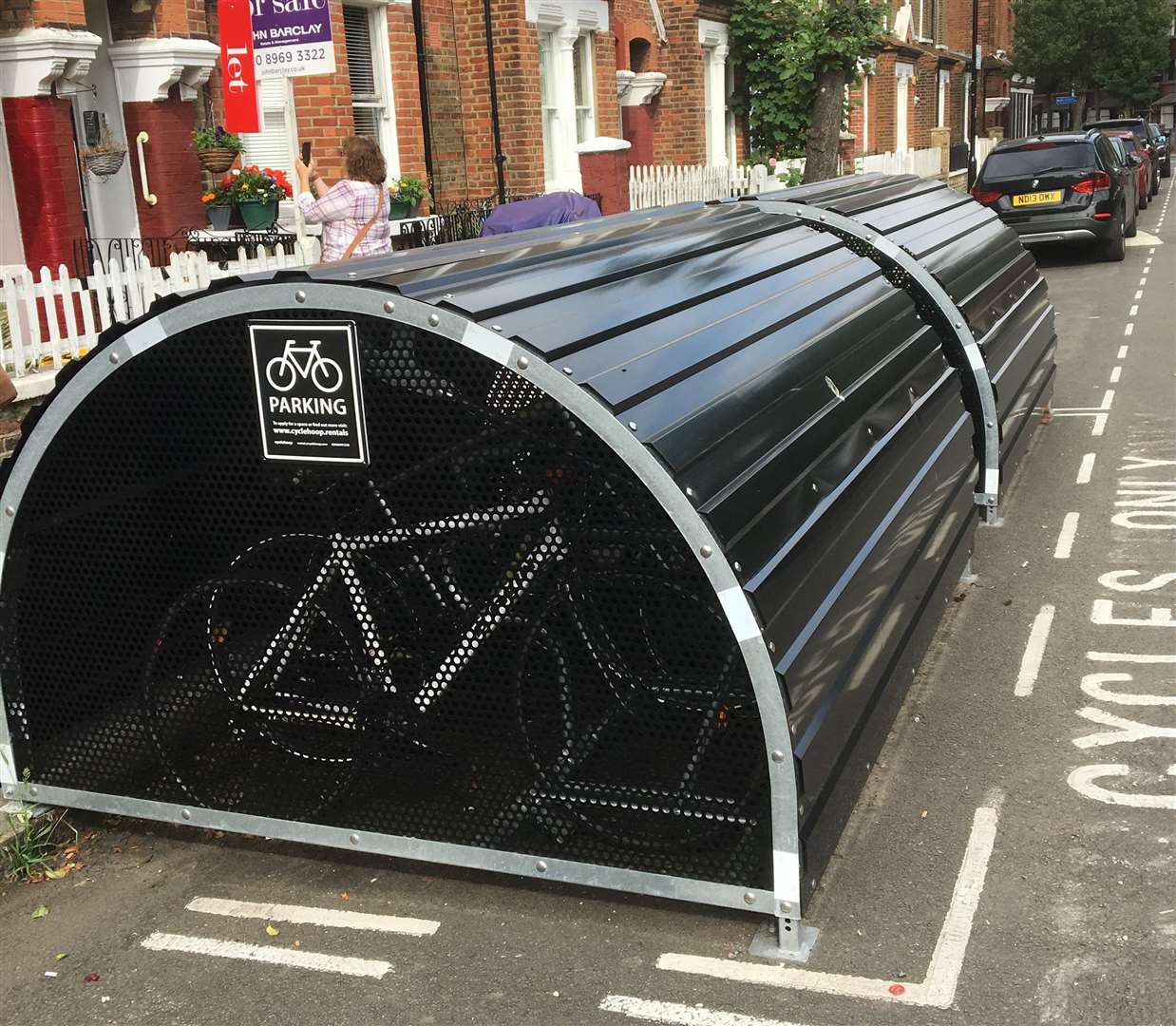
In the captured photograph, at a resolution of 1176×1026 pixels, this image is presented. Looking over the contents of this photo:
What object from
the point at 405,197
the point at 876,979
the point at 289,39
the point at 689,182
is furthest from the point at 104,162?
the point at 689,182

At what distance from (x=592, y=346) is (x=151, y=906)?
7.49ft

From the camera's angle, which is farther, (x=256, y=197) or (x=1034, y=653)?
(x=256, y=197)

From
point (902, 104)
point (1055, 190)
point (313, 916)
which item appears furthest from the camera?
point (902, 104)

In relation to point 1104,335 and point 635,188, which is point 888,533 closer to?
point 1104,335

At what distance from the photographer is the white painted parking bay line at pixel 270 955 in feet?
12.9

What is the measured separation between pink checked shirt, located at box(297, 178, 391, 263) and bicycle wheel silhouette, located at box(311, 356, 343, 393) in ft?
15.7

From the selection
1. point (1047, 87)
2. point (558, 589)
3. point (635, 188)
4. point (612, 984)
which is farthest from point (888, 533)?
point (1047, 87)

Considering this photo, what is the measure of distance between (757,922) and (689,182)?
55.6ft

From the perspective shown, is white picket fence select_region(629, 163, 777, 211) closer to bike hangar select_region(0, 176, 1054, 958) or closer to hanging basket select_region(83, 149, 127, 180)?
hanging basket select_region(83, 149, 127, 180)

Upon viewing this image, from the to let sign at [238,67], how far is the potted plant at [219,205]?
2155 millimetres

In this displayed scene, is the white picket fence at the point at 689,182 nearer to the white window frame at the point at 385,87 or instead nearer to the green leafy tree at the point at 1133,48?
the white window frame at the point at 385,87

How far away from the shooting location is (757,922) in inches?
158

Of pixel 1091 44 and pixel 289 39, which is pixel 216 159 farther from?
pixel 1091 44

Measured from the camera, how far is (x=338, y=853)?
460 cm
